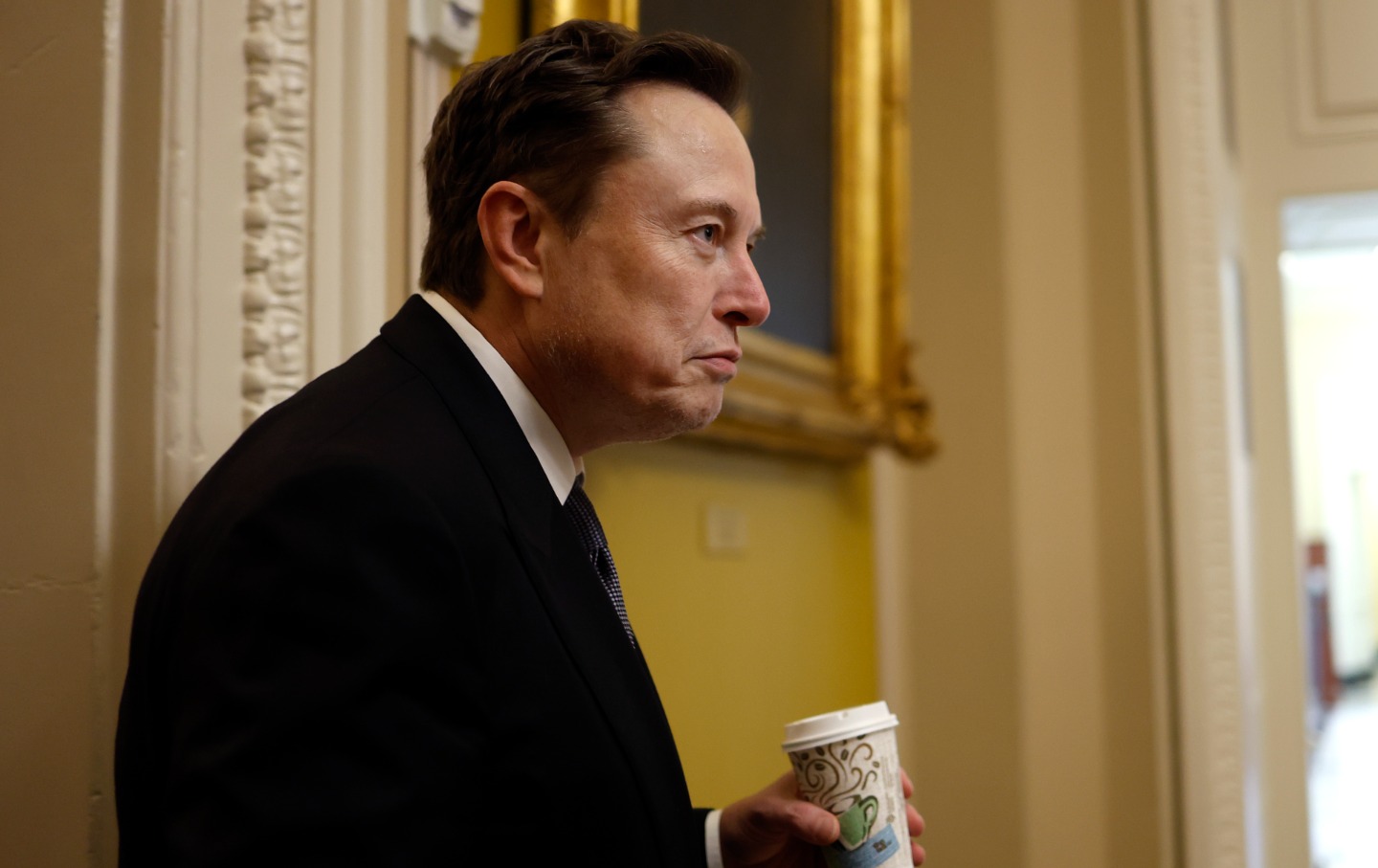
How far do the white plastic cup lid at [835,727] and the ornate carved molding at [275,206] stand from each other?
0.60m

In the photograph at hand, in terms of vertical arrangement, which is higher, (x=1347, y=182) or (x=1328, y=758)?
(x=1347, y=182)

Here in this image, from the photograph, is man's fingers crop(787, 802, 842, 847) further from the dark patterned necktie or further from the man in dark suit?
the dark patterned necktie

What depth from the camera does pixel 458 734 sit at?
84 centimetres

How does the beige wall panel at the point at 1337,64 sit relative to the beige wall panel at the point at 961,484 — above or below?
above

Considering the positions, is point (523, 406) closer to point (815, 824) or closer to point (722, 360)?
point (722, 360)

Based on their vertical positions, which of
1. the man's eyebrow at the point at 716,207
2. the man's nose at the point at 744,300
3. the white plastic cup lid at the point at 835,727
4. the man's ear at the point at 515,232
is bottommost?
the white plastic cup lid at the point at 835,727

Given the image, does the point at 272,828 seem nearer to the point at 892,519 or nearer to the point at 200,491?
the point at 200,491

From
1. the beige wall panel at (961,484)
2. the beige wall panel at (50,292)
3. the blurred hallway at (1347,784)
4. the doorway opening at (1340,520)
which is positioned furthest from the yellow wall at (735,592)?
the doorway opening at (1340,520)

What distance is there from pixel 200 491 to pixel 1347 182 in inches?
130

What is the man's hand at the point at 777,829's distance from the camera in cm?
108

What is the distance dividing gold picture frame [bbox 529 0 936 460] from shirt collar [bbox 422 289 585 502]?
130 cm

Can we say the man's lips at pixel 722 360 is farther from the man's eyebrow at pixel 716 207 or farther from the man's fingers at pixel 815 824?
the man's fingers at pixel 815 824

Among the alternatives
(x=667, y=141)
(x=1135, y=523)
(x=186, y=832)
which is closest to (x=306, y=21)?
(x=667, y=141)

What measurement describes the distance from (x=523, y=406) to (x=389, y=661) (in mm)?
374
